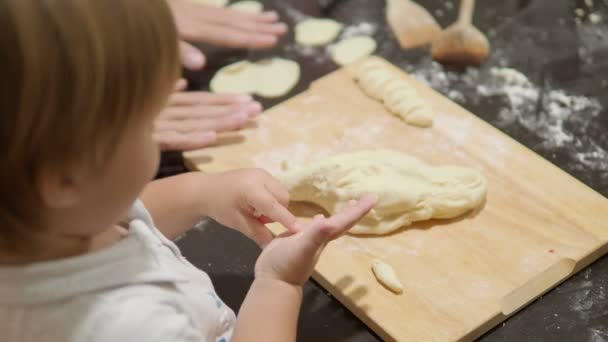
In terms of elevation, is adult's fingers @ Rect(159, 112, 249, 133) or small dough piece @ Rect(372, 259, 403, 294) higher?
adult's fingers @ Rect(159, 112, 249, 133)

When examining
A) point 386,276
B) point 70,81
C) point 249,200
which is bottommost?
point 386,276

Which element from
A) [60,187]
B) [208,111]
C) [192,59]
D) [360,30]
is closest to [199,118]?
[208,111]

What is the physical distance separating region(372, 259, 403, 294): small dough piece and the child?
155 mm

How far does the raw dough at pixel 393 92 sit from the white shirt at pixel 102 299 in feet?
1.98

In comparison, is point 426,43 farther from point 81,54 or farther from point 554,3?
point 81,54

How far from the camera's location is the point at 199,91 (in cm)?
139

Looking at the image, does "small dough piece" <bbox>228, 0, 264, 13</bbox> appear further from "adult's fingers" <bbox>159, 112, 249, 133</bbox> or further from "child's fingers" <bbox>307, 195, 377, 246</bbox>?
"child's fingers" <bbox>307, 195, 377, 246</bbox>

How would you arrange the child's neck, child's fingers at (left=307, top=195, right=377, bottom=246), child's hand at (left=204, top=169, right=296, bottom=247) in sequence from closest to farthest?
the child's neck → child's fingers at (left=307, top=195, right=377, bottom=246) → child's hand at (left=204, top=169, right=296, bottom=247)

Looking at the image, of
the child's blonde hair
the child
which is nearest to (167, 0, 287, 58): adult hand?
the child

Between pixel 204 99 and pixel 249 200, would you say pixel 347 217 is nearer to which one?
pixel 249 200

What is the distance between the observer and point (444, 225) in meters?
1.06

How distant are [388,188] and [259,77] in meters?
0.47

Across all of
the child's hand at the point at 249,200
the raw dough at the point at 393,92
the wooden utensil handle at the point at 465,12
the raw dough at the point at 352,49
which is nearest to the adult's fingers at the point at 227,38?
the raw dough at the point at 352,49

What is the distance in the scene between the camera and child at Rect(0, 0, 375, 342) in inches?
19.2
